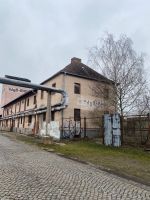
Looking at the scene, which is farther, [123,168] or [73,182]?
[123,168]

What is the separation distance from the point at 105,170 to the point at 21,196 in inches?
177

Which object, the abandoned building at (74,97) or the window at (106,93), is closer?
the window at (106,93)

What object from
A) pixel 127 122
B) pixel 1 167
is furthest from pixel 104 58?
pixel 1 167

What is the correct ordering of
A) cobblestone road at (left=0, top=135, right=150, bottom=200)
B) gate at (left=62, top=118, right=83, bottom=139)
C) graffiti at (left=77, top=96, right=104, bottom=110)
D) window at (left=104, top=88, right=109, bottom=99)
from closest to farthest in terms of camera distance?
cobblestone road at (left=0, top=135, right=150, bottom=200) → gate at (left=62, top=118, right=83, bottom=139) → window at (left=104, top=88, right=109, bottom=99) → graffiti at (left=77, top=96, right=104, bottom=110)

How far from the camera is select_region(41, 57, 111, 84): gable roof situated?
86.2 feet

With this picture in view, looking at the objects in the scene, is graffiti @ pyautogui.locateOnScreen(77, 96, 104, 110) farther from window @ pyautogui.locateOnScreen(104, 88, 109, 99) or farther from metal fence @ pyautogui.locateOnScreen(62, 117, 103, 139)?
metal fence @ pyautogui.locateOnScreen(62, 117, 103, 139)

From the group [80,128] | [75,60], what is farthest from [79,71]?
[80,128]

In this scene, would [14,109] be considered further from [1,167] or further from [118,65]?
[1,167]

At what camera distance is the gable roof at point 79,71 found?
86.2ft

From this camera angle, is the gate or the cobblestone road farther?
the gate

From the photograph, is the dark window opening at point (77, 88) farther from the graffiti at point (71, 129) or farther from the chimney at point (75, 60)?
the chimney at point (75, 60)

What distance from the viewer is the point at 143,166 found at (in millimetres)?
9898

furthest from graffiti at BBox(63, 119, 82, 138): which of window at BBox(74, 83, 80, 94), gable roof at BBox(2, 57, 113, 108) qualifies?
gable roof at BBox(2, 57, 113, 108)

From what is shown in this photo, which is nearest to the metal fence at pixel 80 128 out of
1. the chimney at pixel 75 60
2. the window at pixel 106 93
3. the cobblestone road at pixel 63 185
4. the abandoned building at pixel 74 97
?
the abandoned building at pixel 74 97
